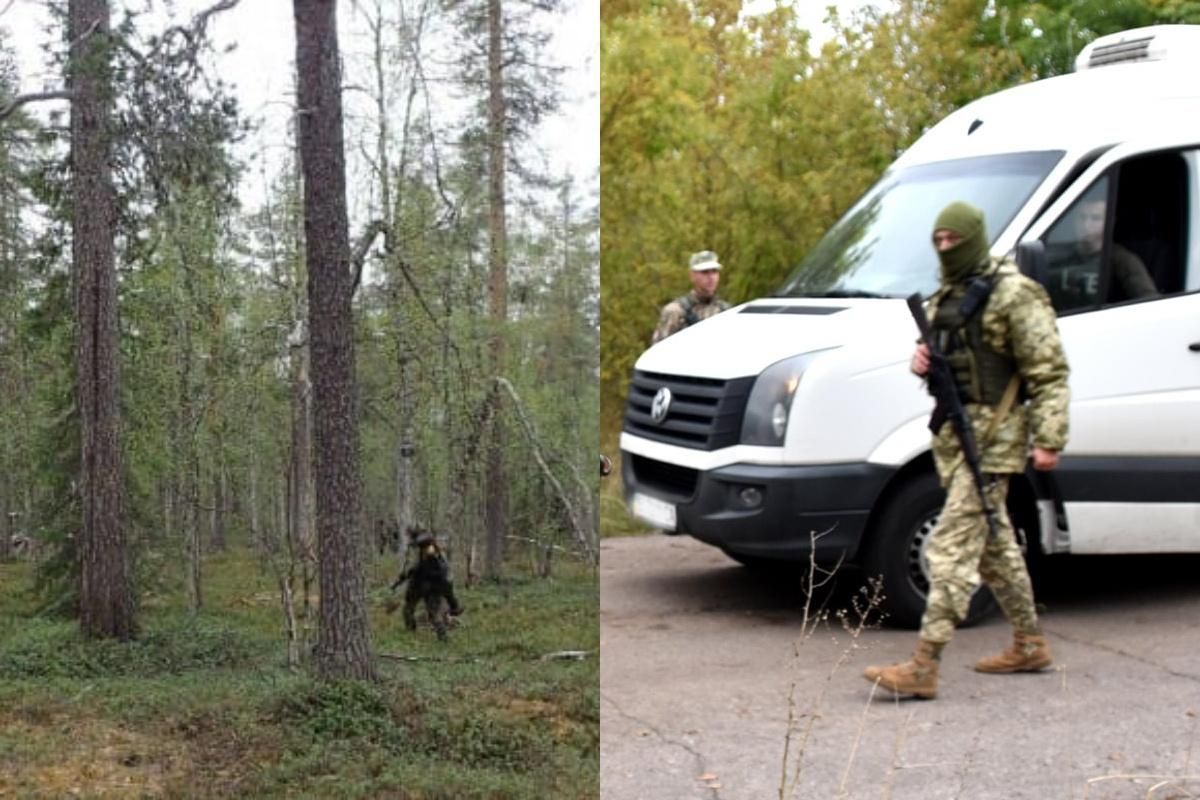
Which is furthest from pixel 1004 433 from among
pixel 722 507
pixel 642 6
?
pixel 642 6

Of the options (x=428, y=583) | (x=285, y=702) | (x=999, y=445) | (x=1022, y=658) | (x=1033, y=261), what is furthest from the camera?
(x=1033, y=261)

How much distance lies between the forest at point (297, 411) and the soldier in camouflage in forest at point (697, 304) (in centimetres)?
641

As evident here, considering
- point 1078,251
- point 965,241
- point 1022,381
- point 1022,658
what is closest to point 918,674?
point 1022,658

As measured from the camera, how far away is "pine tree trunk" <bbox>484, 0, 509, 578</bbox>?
8.84 ft

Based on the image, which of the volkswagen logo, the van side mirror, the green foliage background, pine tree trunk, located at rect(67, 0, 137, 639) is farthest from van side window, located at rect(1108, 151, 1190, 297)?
pine tree trunk, located at rect(67, 0, 137, 639)

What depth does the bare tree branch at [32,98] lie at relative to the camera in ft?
8.23

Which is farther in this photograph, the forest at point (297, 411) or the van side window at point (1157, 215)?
the van side window at point (1157, 215)

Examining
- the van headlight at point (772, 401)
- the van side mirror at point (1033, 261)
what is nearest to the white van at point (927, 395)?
the van headlight at point (772, 401)

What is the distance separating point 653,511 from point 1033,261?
2.03 meters

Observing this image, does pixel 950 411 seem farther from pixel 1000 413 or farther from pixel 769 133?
pixel 769 133

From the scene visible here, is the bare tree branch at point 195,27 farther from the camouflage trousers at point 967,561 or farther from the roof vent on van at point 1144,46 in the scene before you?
the roof vent on van at point 1144,46

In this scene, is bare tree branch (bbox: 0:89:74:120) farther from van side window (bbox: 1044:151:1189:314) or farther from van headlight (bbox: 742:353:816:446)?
van side window (bbox: 1044:151:1189:314)

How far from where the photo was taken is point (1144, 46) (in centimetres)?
797

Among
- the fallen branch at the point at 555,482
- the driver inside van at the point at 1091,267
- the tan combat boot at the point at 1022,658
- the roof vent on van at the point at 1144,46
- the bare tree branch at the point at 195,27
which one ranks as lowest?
the tan combat boot at the point at 1022,658
